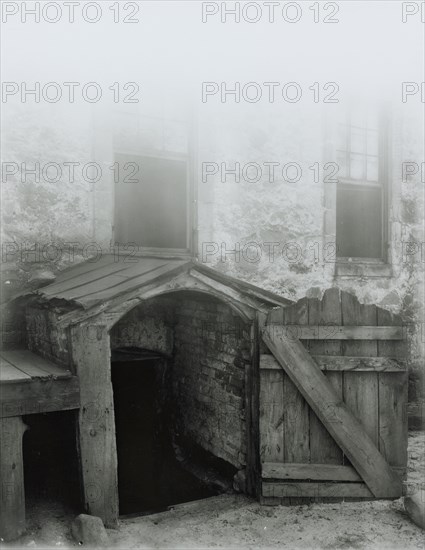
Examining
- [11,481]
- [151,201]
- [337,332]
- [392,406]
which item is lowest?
[11,481]

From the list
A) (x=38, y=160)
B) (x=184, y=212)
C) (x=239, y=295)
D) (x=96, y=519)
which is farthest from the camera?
(x=184, y=212)

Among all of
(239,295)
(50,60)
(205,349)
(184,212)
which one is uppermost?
(50,60)

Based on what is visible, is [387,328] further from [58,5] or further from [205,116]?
[58,5]

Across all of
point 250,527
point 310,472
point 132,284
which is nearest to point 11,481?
point 132,284

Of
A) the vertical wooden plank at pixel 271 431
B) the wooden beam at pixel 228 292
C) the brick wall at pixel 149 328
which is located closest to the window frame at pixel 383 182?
the brick wall at pixel 149 328

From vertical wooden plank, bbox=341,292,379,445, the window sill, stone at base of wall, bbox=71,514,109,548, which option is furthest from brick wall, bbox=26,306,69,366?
the window sill

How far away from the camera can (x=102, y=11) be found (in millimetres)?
5410

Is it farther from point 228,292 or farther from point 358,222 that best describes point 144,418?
point 358,222

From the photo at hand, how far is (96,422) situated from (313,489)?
198cm

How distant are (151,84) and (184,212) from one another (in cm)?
148

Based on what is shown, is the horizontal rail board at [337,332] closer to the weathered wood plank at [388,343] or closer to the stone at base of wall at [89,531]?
the weathered wood plank at [388,343]

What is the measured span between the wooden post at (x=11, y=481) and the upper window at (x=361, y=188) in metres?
4.72

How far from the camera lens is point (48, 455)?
17.3 ft

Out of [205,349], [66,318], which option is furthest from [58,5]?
[205,349]
